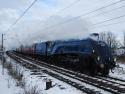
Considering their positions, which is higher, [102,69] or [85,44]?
[85,44]

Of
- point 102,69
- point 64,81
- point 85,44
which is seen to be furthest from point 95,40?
point 64,81

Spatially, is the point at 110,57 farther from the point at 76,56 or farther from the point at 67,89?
the point at 67,89

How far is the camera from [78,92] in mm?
13398

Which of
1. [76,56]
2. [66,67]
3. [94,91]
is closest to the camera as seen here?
[94,91]

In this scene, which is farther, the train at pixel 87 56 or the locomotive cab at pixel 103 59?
the train at pixel 87 56

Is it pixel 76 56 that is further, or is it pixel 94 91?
pixel 76 56

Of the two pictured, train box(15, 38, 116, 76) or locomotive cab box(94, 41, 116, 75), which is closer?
locomotive cab box(94, 41, 116, 75)

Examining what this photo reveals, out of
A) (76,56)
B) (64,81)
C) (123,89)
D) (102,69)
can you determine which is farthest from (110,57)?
(123,89)

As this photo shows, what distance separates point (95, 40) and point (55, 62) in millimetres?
10015

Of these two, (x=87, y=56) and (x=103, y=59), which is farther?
(x=87, y=56)

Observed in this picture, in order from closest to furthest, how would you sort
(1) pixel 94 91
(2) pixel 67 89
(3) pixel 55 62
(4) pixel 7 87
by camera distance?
1. (1) pixel 94 91
2. (2) pixel 67 89
3. (4) pixel 7 87
4. (3) pixel 55 62

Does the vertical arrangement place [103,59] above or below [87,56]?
below

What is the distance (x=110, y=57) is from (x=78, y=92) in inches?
344

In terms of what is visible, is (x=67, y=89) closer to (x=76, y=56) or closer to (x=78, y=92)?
(x=78, y=92)
